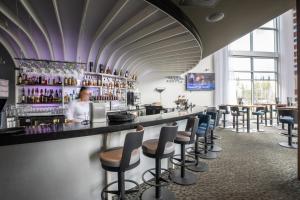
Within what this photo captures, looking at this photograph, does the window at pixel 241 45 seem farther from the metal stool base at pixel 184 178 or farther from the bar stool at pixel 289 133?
the metal stool base at pixel 184 178

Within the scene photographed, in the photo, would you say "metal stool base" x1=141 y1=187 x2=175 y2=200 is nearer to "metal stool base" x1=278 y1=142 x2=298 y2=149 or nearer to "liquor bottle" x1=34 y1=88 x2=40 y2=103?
"liquor bottle" x1=34 y1=88 x2=40 y2=103

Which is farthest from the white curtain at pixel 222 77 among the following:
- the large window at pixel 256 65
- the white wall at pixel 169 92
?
the large window at pixel 256 65

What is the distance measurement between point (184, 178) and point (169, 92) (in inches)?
248

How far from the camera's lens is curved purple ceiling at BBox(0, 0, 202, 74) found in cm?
297

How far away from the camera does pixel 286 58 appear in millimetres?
10164

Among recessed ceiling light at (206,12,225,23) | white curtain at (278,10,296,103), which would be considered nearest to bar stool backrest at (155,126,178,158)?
recessed ceiling light at (206,12,225,23)

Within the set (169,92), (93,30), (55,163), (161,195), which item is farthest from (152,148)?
(169,92)

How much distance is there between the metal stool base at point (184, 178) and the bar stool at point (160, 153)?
40cm

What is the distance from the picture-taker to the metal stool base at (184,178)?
305cm

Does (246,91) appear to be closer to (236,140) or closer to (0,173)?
(236,140)

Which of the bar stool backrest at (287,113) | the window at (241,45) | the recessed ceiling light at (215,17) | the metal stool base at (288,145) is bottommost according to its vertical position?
the metal stool base at (288,145)

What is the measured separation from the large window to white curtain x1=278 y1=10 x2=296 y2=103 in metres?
0.25

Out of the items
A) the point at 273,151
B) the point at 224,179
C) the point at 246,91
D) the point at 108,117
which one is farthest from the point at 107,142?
the point at 246,91

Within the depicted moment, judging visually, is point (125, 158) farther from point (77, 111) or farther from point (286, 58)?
point (286, 58)
